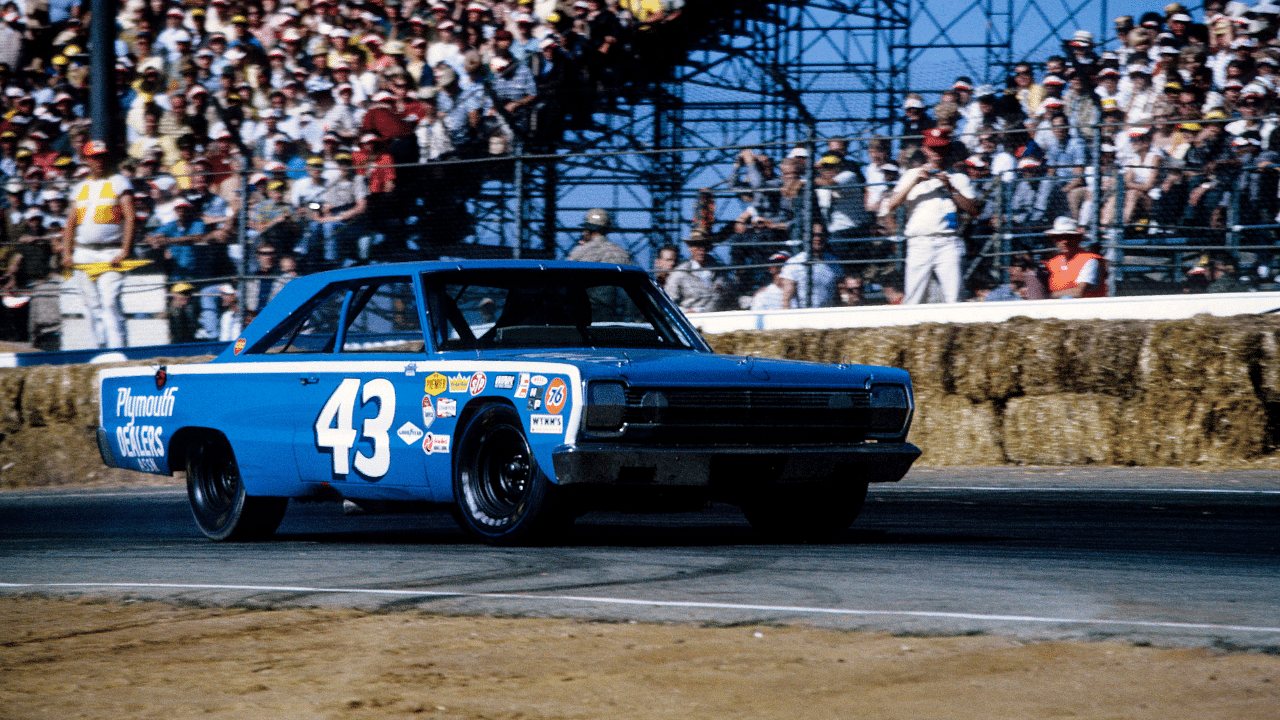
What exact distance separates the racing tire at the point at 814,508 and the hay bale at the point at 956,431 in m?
4.15

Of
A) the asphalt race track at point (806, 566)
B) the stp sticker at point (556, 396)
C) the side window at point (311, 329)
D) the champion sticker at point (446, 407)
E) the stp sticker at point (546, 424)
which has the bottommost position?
the asphalt race track at point (806, 566)

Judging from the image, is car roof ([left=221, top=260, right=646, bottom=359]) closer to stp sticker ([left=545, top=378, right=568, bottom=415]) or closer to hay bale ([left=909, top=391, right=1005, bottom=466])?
stp sticker ([left=545, top=378, right=568, bottom=415])

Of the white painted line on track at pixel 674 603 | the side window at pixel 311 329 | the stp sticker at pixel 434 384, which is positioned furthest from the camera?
the side window at pixel 311 329

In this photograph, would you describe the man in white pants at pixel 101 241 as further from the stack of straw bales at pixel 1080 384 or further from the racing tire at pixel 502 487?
the racing tire at pixel 502 487

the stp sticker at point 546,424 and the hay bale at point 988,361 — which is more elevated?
the hay bale at point 988,361

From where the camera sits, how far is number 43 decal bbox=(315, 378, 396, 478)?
264 inches

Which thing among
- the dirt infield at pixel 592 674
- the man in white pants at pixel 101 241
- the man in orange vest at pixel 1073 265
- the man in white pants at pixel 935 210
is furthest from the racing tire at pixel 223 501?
the man in white pants at pixel 101 241

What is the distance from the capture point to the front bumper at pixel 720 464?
19.3 feet

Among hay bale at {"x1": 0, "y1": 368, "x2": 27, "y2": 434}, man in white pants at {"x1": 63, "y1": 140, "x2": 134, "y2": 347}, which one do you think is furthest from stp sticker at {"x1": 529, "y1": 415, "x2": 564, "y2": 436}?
man in white pants at {"x1": 63, "y1": 140, "x2": 134, "y2": 347}

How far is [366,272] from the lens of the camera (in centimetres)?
740

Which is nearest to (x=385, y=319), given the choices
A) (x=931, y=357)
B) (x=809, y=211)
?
(x=931, y=357)

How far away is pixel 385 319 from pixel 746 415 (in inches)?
139

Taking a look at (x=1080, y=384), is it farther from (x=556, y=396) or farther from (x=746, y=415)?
(x=556, y=396)

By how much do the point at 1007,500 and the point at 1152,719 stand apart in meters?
5.67
